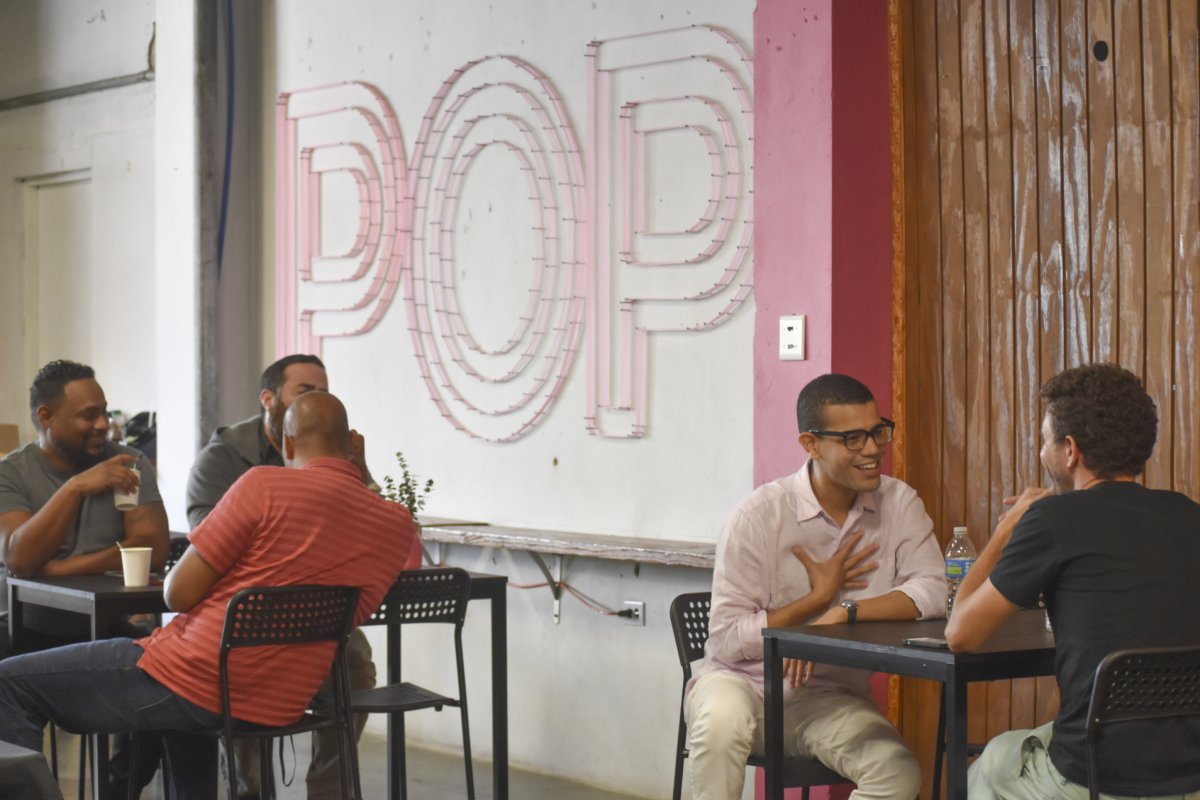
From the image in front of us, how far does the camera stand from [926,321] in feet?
15.6

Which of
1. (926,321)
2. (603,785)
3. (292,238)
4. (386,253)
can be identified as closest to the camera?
(926,321)

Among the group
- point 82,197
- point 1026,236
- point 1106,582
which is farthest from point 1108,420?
point 82,197

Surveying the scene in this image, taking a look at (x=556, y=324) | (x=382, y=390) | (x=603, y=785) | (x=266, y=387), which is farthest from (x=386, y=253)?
(x=603, y=785)

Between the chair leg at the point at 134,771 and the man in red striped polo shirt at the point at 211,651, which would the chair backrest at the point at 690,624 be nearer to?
the man in red striped polo shirt at the point at 211,651

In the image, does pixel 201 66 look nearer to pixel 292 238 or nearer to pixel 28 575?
pixel 292 238

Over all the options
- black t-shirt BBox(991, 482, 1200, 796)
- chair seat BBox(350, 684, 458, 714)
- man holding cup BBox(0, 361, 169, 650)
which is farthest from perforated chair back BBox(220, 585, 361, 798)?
black t-shirt BBox(991, 482, 1200, 796)

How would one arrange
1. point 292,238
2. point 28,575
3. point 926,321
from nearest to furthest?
1. point 28,575
2. point 926,321
3. point 292,238

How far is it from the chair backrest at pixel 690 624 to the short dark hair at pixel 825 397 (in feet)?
1.75

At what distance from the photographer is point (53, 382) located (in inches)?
180

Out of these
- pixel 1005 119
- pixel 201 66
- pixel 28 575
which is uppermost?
pixel 201 66

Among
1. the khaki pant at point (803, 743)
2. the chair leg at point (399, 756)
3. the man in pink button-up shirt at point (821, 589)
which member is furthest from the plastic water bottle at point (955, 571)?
the chair leg at point (399, 756)

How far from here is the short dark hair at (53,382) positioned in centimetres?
457

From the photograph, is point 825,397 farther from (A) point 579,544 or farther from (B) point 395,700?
(A) point 579,544

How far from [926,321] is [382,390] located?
2570mm
